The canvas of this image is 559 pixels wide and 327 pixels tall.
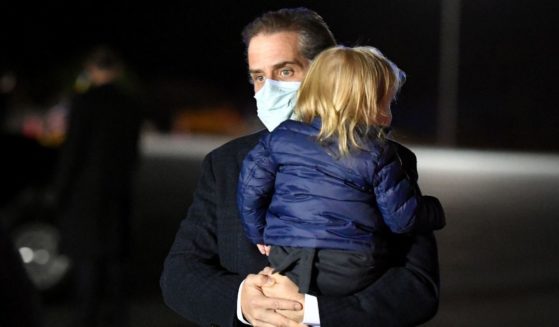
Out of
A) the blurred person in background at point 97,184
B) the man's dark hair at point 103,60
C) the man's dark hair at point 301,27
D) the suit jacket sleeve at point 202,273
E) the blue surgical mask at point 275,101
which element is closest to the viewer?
the suit jacket sleeve at point 202,273

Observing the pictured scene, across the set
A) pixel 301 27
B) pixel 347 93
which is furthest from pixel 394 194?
pixel 301 27

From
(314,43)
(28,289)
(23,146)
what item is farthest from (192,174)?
(28,289)

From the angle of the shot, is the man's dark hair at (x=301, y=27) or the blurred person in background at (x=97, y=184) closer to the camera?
the man's dark hair at (x=301, y=27)

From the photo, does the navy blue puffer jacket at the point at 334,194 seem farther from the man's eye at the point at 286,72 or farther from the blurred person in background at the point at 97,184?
the blurred person in background at the point at 97,184

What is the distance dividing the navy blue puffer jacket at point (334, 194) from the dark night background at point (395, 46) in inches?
679

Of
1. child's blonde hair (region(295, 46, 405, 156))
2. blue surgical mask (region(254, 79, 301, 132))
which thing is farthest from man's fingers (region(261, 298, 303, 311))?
blue surgical mask (region(254, 79, 301, 132))

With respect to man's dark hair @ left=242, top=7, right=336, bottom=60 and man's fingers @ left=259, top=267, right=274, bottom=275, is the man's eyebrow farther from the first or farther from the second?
man's fingers @ left=259, top=267, right=274, bottom=275

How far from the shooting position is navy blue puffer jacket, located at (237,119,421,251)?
2637 mm

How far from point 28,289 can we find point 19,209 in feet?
28.2

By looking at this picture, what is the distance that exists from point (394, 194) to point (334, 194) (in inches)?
5.8

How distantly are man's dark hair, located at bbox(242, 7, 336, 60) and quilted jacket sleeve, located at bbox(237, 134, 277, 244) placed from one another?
18.0 inches

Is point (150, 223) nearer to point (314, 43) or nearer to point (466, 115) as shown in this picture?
point (314, 43)

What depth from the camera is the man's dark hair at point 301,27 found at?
314 centimetres

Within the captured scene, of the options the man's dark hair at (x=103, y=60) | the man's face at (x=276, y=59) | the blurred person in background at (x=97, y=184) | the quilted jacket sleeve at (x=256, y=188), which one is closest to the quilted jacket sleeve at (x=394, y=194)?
the quilted jacket sleeve at (x=256, y=188)
